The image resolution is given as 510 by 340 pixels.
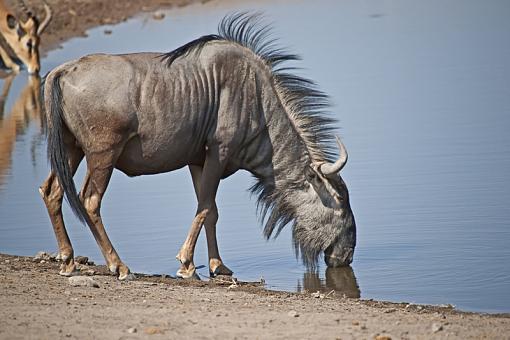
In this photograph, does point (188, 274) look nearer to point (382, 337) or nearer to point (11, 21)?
point (382, 337)

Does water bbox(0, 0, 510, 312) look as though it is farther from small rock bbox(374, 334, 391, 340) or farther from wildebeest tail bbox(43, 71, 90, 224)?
small rock bbox(374, 334, 391, 340)

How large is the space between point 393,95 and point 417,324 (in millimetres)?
11034

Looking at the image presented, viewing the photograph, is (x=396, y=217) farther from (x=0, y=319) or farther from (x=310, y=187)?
(x=0, y=319)

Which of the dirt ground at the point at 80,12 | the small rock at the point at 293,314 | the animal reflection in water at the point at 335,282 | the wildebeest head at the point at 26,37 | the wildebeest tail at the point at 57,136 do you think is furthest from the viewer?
the dirt ground at the point at 80,12

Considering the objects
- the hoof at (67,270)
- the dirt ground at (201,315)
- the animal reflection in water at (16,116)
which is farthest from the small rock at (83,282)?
the animal reflection in water at (16,116)

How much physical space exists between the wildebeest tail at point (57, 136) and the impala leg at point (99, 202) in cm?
12

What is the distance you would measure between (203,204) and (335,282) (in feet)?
4.23

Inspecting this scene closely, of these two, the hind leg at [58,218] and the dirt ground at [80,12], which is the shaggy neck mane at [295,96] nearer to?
the hind leg at [58,218]

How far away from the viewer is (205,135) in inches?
396

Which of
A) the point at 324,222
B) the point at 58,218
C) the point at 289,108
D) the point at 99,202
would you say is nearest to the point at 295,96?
the point at 289,108

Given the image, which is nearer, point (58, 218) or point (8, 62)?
point (58, 218)

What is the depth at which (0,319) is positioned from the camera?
25.5ft

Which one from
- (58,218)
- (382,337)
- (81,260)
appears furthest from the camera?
(81,260)

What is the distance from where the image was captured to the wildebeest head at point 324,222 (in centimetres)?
1046
